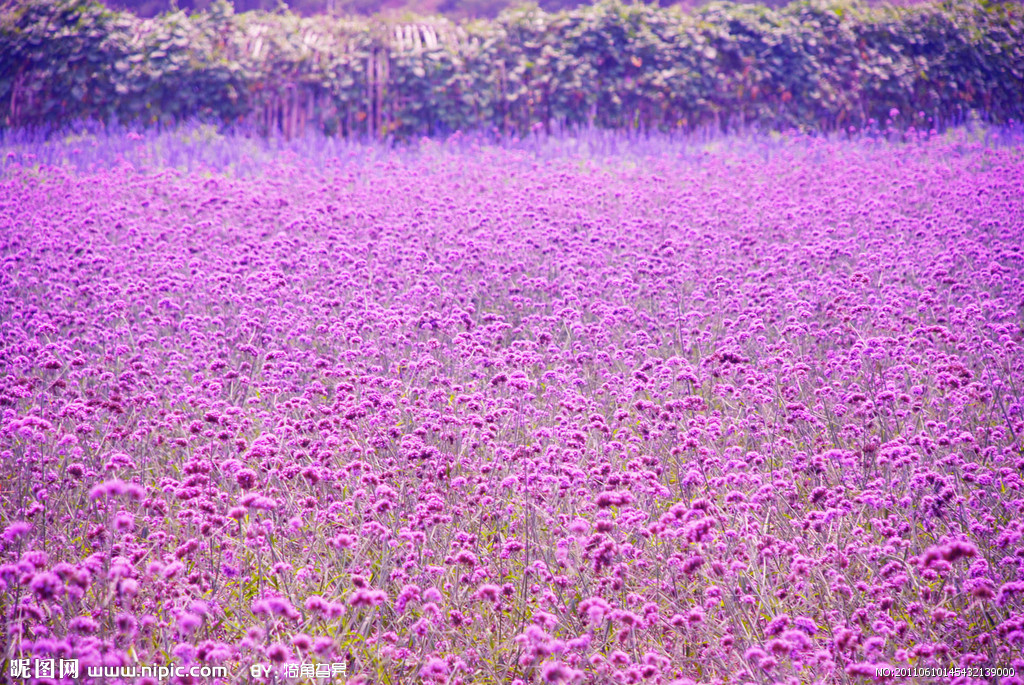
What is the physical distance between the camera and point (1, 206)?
7020 mm

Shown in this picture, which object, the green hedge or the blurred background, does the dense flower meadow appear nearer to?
the green hedge

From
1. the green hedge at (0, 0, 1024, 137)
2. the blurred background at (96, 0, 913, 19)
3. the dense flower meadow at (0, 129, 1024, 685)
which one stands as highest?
the blurred background at (96, 0, 913, 19)

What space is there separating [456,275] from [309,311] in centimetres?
116

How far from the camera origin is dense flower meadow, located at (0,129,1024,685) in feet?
7.64

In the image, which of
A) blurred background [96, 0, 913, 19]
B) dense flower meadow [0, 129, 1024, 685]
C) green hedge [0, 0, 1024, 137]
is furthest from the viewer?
blurred background [96, 0, 913, 19]

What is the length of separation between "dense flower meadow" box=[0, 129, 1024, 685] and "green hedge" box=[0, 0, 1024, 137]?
16.2 feet

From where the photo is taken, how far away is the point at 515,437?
3.39 m

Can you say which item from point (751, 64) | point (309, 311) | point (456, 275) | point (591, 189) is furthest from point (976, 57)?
point (309, 311)

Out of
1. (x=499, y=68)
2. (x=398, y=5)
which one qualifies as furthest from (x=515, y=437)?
(x=398, y=5)

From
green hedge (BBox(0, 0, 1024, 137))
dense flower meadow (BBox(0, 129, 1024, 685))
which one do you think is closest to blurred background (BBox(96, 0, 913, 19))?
green hedge (BBox(0, 0, 1024, 137))

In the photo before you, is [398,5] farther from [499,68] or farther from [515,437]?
[515,437]

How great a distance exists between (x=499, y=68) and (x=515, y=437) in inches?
395

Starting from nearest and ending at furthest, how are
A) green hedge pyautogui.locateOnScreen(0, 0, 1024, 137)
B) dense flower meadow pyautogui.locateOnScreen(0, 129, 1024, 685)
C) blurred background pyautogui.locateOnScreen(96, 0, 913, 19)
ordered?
1. dense flower meadow pyautogui.locateOnScreen(0, 129, 1024, 685)
2. green hedge pyautogui.locateOnScreen(0, 0, 1024, 137)
3. blurred background pyautogui.locateOnScreen(96, 0, 913, 19)

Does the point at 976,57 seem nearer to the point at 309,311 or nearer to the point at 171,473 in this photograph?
the point at 309,311
